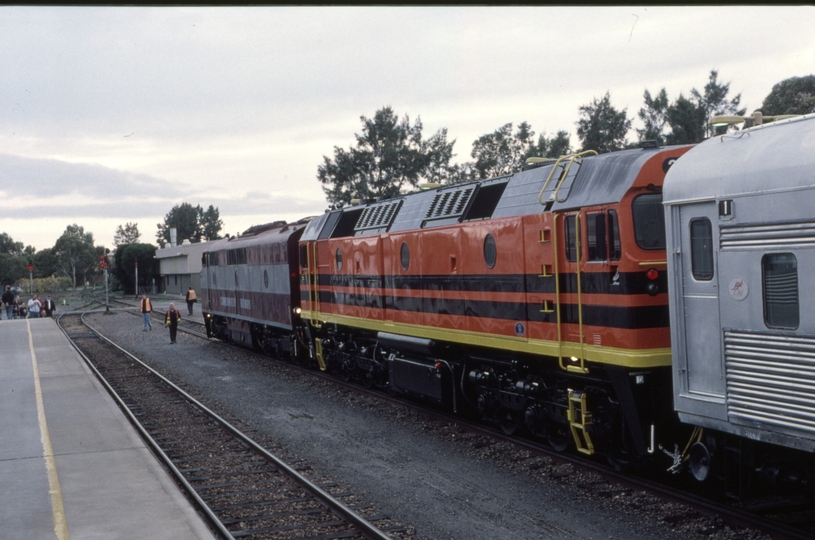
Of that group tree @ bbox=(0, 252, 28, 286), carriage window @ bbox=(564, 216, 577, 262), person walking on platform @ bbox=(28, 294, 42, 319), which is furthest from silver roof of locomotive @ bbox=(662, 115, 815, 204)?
Result: tree @ bbox=(0, 252, 28, 286)

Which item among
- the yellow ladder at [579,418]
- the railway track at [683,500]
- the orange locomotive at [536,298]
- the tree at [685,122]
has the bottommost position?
the railway track at [683,500]

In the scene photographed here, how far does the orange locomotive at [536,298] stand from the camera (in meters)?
9.05

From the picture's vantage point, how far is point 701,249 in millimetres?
7973

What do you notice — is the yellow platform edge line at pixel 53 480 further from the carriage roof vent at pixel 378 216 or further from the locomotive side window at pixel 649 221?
the carriage roof vent at pixel 378 216

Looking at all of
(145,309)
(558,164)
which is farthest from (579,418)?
(145,309)

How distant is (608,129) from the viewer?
63.0 m

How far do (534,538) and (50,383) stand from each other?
16.1m

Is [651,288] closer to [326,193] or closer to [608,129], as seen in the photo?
[608,129]

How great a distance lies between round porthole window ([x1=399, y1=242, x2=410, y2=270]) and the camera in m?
15.0

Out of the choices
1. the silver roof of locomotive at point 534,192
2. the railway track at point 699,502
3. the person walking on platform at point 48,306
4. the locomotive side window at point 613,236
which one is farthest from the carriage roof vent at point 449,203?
the person walking on platform at point 48,306

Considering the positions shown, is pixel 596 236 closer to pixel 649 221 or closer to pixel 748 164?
pixel 649 221

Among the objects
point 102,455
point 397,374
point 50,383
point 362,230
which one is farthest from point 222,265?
point 102,455

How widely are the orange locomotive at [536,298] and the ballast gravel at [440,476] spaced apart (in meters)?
0.64

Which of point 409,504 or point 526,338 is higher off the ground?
point 526,338
